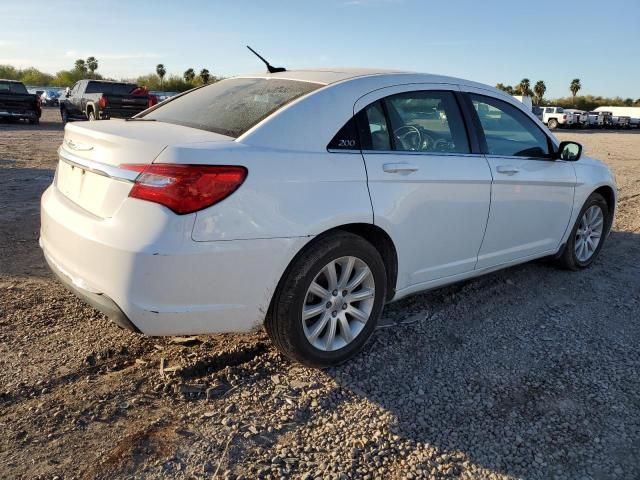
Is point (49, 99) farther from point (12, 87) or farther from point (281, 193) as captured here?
point (281, 193)

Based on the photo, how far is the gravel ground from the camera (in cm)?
251

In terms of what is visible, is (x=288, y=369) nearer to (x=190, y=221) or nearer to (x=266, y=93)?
(x=190, y=221)

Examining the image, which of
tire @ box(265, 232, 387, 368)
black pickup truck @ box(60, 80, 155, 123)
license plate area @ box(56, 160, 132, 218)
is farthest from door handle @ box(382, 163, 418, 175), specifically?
black pickup truck @ box(60, 80, 155, 123)

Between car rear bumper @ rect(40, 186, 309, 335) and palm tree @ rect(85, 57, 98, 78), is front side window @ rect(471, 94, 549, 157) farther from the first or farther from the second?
palm tree @ rect(85, 57, 98, 78)

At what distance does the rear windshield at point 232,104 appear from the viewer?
10.3ft

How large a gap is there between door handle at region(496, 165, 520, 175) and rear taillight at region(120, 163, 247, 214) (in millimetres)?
2211

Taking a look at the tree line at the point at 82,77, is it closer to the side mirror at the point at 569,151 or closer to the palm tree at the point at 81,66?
the palm tree at the point at 81,66

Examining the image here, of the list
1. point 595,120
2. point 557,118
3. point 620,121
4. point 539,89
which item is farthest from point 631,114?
point 539,89

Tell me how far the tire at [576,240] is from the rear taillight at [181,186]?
3602 mm

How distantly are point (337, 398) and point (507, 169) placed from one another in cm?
215

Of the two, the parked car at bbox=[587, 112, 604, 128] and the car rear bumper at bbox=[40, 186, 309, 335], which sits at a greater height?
the parked car at bbox=[587, 112, 604, 128]

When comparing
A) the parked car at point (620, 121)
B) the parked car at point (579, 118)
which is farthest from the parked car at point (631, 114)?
the parked car at point (579, 118)

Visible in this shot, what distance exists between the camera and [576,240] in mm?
5191

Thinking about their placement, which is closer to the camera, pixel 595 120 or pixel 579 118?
pixel 579 118
